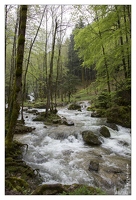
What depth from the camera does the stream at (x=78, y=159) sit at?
13.0 feet

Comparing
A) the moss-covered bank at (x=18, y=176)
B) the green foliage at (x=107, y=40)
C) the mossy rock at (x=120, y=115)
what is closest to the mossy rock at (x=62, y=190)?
the moss-covered bank at (x=18, y=176)

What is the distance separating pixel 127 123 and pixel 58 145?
495 cm

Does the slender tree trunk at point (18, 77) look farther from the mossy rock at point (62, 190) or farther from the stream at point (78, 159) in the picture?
the mossy rock at point (62, 190)

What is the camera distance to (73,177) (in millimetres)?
4113

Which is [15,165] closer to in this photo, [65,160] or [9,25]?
[65,160]

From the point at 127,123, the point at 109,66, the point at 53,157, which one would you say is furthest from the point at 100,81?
the point at 53,157

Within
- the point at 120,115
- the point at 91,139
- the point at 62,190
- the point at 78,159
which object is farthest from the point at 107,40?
the point at 62,190

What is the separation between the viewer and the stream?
13.0 ft

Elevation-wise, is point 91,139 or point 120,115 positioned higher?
point 120,115

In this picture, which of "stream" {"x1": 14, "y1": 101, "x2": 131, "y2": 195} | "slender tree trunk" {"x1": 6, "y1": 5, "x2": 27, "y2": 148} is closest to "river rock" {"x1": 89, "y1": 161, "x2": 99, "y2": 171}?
"stream" {"x1": 14, "y1": 101, "x2": 131, "y2": 195}

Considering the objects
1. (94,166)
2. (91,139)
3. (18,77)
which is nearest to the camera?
(18,77)

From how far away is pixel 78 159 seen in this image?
518 cm

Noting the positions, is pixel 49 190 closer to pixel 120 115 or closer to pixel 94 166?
pixel 94 166

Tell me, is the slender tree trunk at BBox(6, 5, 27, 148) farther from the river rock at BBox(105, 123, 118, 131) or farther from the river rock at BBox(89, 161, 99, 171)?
the river rock at BBox(105, 123, 118, 131)
